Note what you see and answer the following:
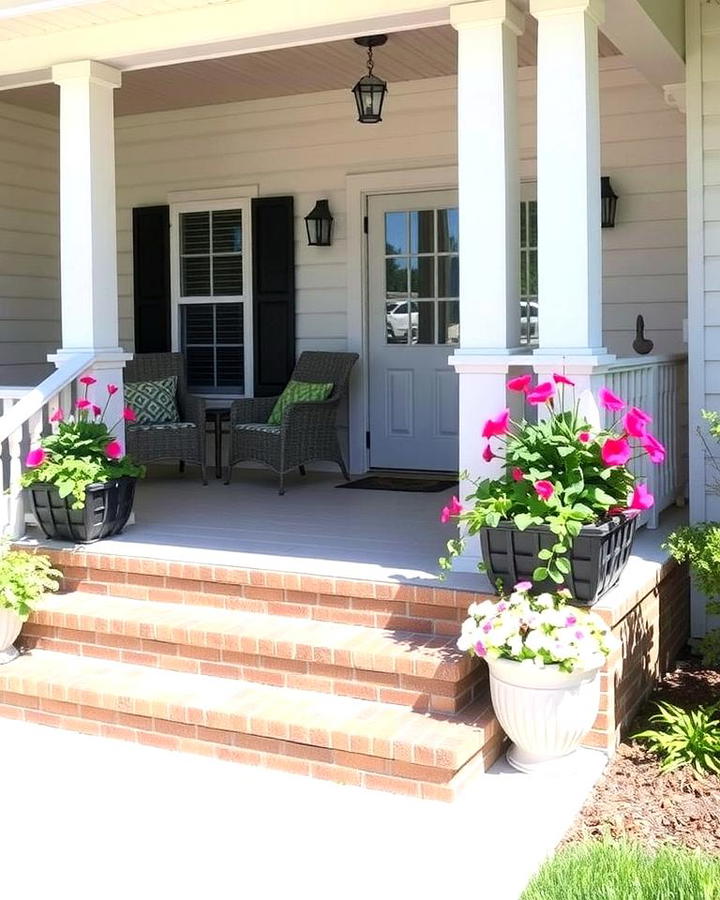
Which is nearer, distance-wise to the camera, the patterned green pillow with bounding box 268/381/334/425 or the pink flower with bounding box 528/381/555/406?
the pink flower with bounding box 528/381/555/406

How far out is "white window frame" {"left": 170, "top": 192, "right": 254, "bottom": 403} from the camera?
25.2 ft

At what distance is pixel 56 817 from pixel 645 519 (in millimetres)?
2865

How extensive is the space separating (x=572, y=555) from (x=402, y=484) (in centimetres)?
328

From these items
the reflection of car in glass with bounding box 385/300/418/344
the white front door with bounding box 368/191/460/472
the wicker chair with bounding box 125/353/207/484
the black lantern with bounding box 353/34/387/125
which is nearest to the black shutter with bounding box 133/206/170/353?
the wicker chair with bounding box 125/353/207/484

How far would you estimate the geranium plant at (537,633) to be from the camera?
3.36 metres

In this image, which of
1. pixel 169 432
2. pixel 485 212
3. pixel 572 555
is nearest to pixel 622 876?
pixel 572 555

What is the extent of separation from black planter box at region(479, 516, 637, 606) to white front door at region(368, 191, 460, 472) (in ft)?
11.3

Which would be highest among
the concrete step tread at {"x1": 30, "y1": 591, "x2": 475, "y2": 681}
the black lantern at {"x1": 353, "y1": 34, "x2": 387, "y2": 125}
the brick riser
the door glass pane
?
the black lantern at {"x1": 353, "y1": 34, "x2": 387, "y2": 125}

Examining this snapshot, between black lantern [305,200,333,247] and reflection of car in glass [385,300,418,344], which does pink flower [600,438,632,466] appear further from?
black lantern [305,200,333,247]

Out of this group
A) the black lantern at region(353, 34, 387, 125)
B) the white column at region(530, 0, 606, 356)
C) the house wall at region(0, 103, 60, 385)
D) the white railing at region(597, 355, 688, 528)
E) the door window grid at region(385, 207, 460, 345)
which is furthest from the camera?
the house wall at region(0, 103, 60, 385)

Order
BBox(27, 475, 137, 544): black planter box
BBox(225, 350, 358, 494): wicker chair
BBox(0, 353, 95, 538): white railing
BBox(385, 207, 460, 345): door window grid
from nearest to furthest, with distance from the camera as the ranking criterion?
1. BBox(27, 475, 137, 544): black planter box
2. BBox(0, 353, 95, 538): white railing
3. BBox(225, 350, 358, 494): wicker chair
4. BBox(385, 207, 460, 345): door window grid

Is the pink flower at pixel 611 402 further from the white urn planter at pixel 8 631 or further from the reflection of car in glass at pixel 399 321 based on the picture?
the reflection of car in glass at pixel 399 321

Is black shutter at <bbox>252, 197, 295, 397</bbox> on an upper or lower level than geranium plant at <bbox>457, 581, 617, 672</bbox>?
upper

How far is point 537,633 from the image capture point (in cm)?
340
